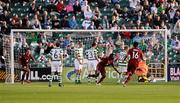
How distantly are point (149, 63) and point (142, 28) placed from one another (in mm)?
3530

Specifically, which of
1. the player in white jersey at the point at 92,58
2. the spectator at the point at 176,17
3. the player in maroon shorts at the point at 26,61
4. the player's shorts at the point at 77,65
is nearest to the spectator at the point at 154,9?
the spectator at the point at 176,17

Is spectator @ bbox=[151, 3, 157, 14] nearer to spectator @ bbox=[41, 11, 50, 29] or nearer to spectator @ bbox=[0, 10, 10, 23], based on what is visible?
spectator @ bbox=[41, 11, 50, 29]

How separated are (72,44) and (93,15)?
14.8ft

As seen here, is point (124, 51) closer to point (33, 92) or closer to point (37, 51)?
point (37, 51)

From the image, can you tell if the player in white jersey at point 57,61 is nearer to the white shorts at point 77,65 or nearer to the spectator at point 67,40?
the white shorts at point 77,65

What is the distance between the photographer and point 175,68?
3409 cm

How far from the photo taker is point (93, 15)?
38.3 metres

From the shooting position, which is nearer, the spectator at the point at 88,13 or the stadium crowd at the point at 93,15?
the stadium crowd at the point at 93,15

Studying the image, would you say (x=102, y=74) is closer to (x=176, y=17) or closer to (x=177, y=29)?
(x=177, y=29)

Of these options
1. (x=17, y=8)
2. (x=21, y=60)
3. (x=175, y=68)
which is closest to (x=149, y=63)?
(x=175, y=68)

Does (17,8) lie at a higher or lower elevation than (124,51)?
higher

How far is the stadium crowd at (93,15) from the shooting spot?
1462 inches

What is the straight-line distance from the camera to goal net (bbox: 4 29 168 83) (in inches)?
1329

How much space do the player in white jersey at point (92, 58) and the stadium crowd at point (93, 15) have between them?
3.62m
